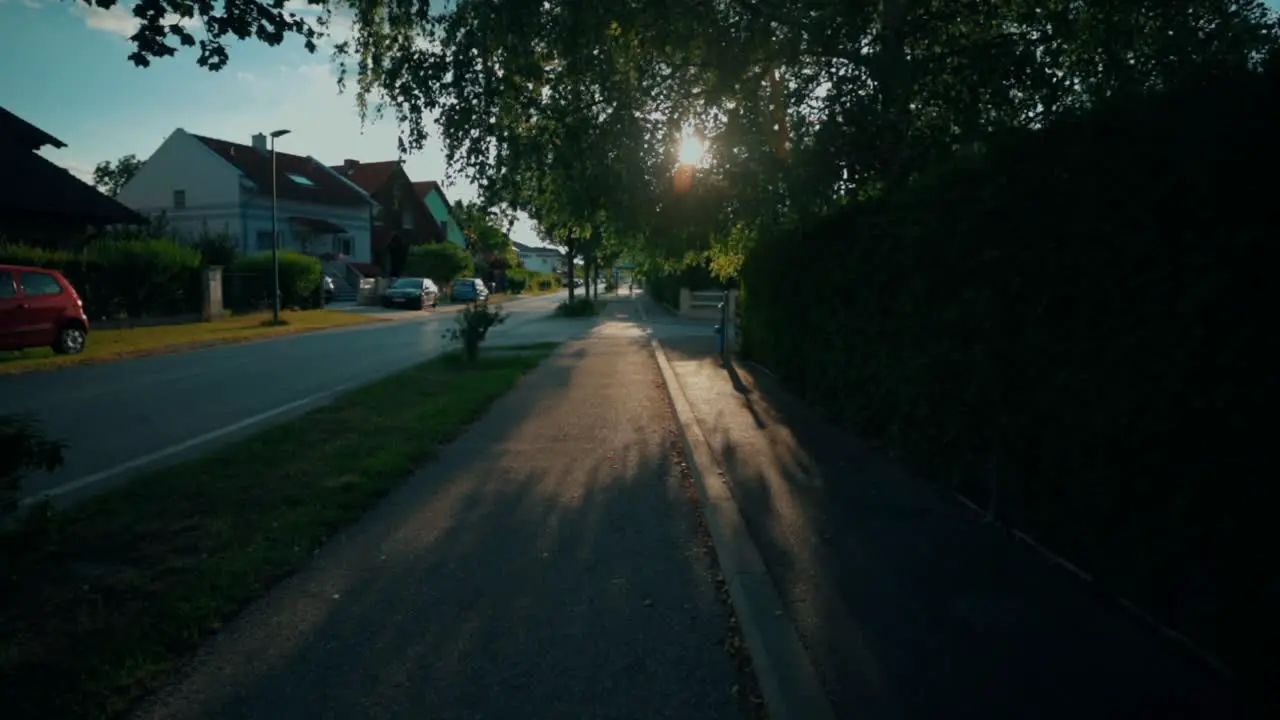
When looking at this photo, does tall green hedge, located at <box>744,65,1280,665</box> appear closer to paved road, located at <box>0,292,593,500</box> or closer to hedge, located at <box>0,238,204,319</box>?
paved road, located at <box>0,292,593,500</box>

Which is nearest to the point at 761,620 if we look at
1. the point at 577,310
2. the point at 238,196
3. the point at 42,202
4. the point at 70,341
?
the point at 70,341

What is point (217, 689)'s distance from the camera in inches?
132

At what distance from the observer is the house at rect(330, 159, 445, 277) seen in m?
65.6

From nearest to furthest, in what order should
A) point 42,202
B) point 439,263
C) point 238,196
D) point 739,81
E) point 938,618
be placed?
point 938,618 < point 739,81 < point 42,202 < point 238,196 < point 439,263

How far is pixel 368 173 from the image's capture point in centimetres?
7400

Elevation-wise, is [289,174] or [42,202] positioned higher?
[289,174]

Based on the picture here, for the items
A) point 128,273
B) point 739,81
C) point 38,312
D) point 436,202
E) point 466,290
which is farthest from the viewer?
point 436,202

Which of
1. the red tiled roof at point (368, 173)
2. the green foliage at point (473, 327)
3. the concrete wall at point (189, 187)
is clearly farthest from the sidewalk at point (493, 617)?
the red tiled roof at point (368, 173)

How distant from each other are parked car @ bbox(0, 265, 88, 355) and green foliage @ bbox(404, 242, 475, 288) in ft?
141

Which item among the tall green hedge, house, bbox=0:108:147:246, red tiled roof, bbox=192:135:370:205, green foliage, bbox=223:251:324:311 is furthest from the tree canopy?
red tiled roof, bbox=192:135:370:205

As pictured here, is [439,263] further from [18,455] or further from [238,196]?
[18,455]

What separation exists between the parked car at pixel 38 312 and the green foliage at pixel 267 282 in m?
14.7

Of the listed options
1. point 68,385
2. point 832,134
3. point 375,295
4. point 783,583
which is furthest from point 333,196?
point 783,583

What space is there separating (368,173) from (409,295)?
3544cm
